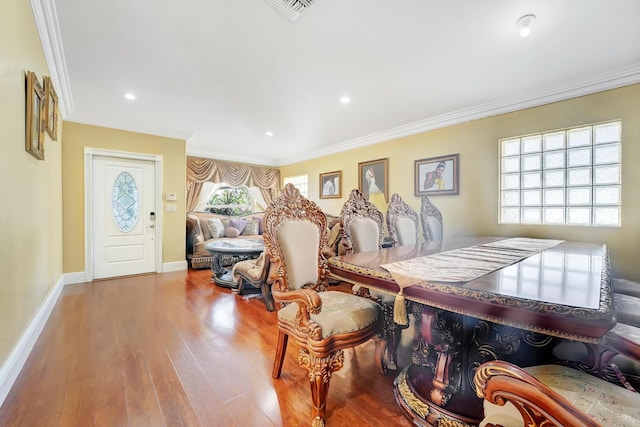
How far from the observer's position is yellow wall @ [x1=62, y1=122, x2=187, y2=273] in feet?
12.3

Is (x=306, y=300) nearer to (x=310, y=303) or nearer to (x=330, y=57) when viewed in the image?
(x=310, y=303)

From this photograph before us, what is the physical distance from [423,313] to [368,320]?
336mm

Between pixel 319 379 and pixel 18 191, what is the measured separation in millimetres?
2262

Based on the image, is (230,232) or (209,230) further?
(230,232)

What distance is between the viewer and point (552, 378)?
94 cm

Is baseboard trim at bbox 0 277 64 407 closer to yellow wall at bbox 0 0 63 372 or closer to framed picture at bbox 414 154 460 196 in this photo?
yellow wall at bbox 0 0 63 372

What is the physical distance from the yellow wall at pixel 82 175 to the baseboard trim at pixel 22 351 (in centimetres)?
142

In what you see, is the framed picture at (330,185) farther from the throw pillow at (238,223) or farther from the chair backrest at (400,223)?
the chair backrest at (400,223)

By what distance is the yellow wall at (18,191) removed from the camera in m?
1.44

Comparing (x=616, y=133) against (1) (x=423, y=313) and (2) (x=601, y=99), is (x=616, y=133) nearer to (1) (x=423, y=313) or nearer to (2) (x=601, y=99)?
(2) (x=601, y=99)

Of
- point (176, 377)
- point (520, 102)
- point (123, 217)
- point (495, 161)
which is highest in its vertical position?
point (520, 102)

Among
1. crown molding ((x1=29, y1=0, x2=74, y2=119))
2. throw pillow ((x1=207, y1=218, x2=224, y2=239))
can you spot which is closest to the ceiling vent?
crown molding ((x1=29, y1=0, x2=74, y2=119))

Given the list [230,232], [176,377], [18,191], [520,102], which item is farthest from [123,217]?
[520,102]

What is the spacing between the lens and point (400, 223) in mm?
2727
